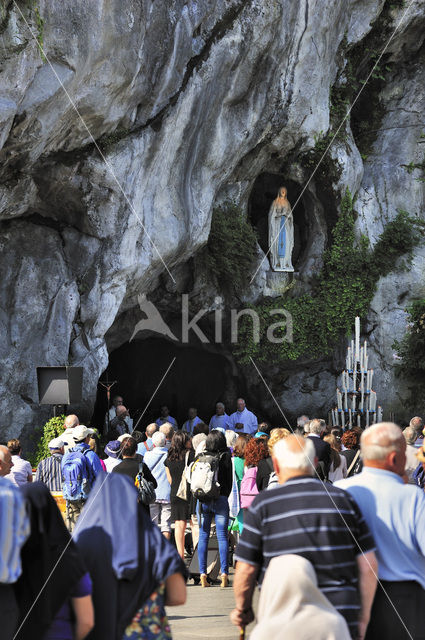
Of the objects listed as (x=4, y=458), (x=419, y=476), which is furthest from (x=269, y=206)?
(x=4, y=458)

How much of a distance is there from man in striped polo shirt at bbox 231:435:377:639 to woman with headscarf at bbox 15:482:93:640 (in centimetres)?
78

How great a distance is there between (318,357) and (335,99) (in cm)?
593

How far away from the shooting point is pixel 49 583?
296 cm

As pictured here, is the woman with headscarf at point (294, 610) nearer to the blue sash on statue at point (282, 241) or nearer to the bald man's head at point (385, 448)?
the bald man's head at point (385, 448)

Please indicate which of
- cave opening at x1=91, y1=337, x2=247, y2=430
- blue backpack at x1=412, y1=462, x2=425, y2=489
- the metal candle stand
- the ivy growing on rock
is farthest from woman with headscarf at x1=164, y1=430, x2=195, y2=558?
cave opening at x1=91, y1=337, x2=247, y2=430

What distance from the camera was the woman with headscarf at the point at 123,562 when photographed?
303 cm

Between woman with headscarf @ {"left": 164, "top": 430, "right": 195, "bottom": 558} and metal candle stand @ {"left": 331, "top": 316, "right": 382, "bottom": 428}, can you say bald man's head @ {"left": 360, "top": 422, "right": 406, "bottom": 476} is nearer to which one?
woman with headscarf @ {"left": 164, "top": 430, "right": 195, "bottom": 558}

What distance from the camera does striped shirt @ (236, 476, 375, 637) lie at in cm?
338

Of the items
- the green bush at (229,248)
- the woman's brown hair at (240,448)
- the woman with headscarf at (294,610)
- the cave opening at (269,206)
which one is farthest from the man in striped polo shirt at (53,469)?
the cave opening at (269,206)

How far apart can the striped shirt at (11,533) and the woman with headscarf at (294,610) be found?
84 cm

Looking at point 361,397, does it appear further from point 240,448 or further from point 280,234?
point 240,448

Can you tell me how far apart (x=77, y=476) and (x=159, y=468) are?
95cm

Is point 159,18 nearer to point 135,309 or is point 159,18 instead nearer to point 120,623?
point 135,309

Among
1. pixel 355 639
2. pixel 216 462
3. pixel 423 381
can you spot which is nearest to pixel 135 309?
pixel 423 381
